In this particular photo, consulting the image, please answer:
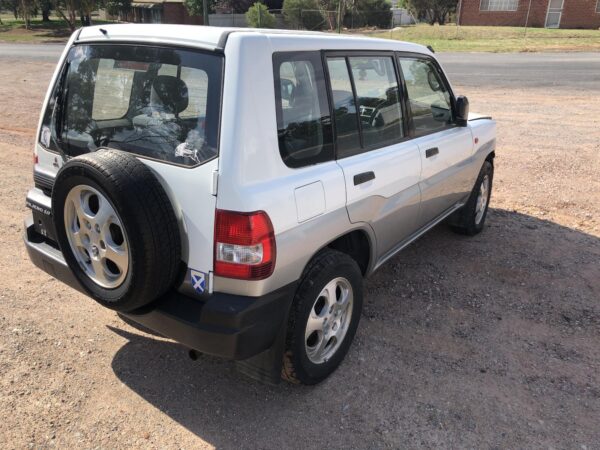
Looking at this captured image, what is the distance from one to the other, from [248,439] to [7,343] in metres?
1.83

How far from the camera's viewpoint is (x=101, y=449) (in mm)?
2561

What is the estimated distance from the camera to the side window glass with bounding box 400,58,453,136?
382cm

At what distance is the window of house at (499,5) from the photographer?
143 feet

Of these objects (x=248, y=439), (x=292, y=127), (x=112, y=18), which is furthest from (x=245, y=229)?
(x=112, y=18)

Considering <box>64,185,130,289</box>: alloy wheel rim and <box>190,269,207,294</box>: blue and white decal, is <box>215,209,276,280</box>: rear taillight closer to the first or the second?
<box>190,269,207,294</box>: blue and white decal

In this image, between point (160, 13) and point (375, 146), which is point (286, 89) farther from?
point (160, 13)

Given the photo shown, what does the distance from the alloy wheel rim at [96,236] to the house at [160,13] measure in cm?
5204

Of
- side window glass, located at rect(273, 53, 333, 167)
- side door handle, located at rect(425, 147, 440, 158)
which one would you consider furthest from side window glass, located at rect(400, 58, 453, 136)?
side window glass, located at rect(273, 53, 333, 167)

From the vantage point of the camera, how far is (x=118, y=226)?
2520 mm

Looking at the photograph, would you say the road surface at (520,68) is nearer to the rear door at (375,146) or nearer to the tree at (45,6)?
the rear door at (375,146)

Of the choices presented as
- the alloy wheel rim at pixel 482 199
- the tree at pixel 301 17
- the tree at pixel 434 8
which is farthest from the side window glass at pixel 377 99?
the tree at pixel 434 8

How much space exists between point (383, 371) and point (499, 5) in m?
48.5

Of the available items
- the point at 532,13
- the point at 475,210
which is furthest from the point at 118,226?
the point at 532,13

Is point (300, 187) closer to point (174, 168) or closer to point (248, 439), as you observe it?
point (174, 168)
